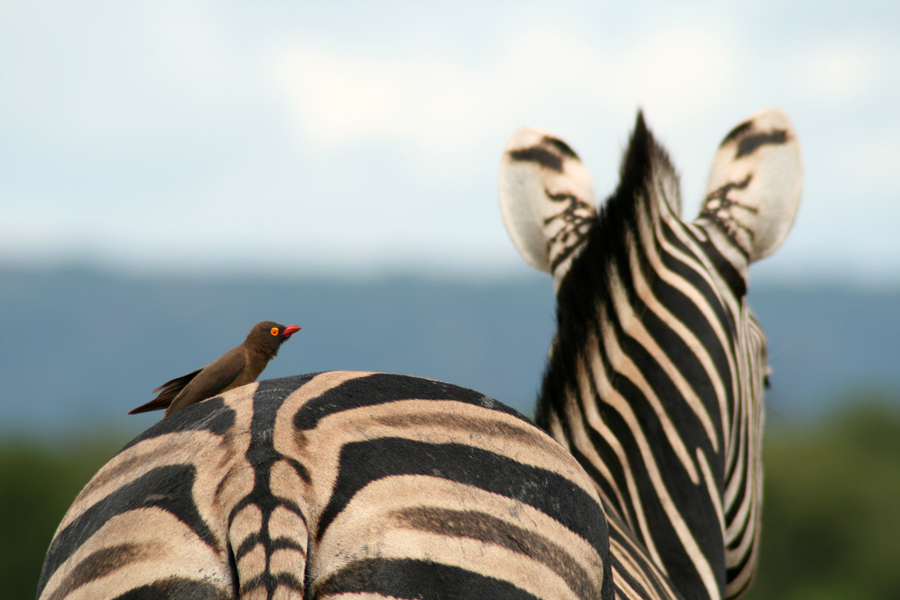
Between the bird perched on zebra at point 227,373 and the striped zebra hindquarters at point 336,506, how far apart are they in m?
0.39

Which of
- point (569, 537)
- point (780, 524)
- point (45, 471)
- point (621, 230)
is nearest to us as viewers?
point (569, 537)

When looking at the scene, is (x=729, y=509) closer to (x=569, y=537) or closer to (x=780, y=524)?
(x=569, y=537)

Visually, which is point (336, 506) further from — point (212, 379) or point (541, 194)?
point (541, 194)

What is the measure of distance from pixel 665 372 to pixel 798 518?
41.1 metres

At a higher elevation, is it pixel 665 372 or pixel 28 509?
pixel 665 372

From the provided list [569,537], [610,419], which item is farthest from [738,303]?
[569,537]

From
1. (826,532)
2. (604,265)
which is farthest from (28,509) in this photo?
(826,532)

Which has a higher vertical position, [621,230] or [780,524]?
[621,230]

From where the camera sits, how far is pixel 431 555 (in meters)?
1.45

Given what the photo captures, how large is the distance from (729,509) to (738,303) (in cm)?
91

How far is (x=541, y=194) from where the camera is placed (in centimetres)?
400

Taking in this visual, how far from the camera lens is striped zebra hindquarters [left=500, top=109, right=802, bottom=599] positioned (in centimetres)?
307

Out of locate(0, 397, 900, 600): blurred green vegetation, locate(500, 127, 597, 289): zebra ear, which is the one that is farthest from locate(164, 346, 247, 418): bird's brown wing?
locate(0, 397, 900, 600): blurred green vegetation

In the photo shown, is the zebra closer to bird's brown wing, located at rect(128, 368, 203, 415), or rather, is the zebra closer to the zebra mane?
bird's brown wing, located at rect(128, 368, 203, 415)
